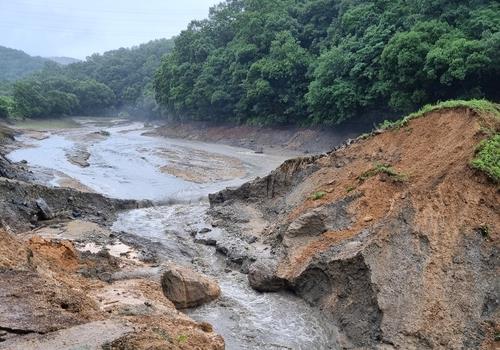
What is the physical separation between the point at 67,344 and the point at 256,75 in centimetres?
5268

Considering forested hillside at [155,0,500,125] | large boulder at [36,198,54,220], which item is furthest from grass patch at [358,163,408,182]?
forested hillside at [155,0,500,125]

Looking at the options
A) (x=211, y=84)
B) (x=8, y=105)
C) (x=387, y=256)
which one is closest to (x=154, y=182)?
(x=387, y=256)

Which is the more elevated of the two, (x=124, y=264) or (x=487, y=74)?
(x=487, y=74)

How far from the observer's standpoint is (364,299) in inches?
476

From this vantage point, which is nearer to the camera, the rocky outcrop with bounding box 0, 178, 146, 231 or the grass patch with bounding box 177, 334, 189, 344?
the grass patch with bounding box 177, 334, 189, 344

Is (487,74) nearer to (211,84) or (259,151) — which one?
(259,151)

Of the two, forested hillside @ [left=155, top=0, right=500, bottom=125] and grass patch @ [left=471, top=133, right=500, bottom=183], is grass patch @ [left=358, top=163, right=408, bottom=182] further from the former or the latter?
forested hillside @ [left=155, top=0, right=500, bottom=125]

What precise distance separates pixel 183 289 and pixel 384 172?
786 cm

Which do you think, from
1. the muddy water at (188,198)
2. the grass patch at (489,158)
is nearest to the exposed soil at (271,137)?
the muddy water at (188,198)

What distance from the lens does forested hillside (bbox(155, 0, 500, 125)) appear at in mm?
36594

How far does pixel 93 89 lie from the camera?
350 feet

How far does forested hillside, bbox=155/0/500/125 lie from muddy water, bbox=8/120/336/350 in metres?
8.42

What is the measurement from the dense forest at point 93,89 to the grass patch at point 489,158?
6979 centimetres

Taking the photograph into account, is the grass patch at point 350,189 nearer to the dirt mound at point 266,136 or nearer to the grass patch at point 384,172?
the grass patch at point 384,172
